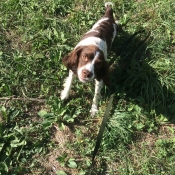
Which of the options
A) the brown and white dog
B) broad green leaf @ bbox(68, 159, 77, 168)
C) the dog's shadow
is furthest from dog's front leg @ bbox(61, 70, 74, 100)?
broad green leaf @ bbox(68, 159, 77, 168)

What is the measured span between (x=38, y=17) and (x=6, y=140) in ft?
8.37

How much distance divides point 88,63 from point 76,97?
1.08 meters

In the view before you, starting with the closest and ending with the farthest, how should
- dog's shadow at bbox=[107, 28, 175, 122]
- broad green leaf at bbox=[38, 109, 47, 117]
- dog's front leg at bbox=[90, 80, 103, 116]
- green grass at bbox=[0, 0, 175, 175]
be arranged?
green grass at bbox=[0, 0, 175, 175] < broad green leaf at bbox=[38, 109, 47, 117] < dog's front leg at bbox=[90, 80, 103, 116] < dog's shadow at bbox=[107, 28, 175, 122]

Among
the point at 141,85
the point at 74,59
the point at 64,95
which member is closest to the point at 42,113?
the point at 64,95

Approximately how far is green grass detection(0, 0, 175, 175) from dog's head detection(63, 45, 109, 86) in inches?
29.8

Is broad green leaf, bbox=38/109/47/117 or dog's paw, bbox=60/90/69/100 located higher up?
dog's paw, bbox=60/90/69/100

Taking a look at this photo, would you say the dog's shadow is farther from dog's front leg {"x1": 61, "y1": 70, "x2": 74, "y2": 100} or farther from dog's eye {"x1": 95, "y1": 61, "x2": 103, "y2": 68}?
dog's eye {"x1": 95, "y1": 61, "x2": 103, "y2": 68}

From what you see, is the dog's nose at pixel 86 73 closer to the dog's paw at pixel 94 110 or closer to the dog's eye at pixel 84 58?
the dog's eye at pixel 84 58

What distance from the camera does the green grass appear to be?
4059mm

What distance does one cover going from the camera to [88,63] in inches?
147

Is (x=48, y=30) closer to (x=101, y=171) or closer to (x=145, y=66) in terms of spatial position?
(x=145, y=66)

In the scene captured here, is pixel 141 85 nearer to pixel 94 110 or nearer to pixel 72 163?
pixel 94 110

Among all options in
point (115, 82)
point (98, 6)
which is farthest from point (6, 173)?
point (98, 6)

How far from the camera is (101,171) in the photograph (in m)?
4.05
